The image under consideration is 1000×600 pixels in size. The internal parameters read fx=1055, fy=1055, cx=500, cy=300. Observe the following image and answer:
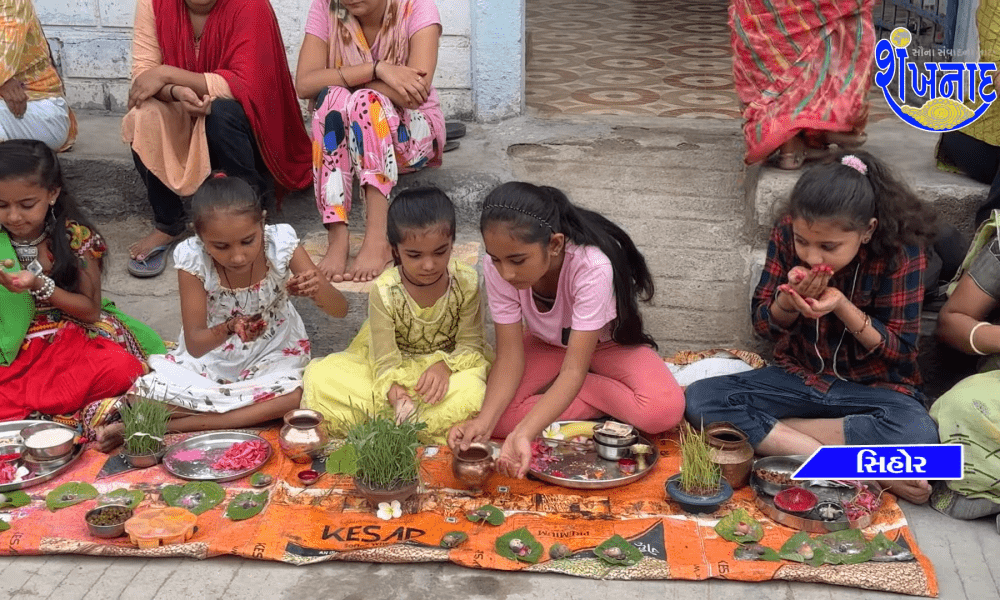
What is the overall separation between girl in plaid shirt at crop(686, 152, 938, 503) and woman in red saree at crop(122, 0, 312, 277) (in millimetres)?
2074

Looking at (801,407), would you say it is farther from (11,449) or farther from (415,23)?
(11,449)

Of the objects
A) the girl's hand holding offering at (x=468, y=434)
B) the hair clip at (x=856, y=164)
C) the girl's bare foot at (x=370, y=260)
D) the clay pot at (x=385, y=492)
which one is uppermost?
the hair clip at (x=856, y=164)

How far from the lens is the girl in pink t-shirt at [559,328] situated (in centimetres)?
301

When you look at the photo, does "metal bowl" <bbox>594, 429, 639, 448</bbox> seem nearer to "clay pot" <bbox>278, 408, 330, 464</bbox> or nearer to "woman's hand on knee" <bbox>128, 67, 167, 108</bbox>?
"clay pot" <bbox>278, 408, 330, 464</bbox>

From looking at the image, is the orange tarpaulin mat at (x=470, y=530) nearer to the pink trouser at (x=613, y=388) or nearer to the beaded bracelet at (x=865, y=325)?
the pink trouser at (x=613, y=388)

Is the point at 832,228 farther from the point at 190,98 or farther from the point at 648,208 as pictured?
the point at 190,98

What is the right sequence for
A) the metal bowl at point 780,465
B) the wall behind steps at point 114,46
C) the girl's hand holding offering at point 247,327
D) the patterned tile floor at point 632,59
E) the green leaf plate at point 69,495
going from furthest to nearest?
the patterned tile floor at point 632,59, the wall behind steps at point 114,46, the girl's hand holding offering at point 247,327, the metal bowl at point 780,465, the green leaf plate at point 69,495

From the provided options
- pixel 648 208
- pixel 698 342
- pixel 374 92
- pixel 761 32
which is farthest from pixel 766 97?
pixel 374 92

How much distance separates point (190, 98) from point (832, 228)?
2456 millimetres

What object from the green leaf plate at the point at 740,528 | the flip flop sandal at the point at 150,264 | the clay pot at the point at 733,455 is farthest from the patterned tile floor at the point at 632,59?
the green leaf plate at the point at 740,528

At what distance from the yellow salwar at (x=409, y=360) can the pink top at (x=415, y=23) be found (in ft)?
3.30

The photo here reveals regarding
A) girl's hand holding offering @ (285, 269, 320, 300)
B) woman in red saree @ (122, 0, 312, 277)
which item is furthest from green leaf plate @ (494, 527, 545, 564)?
woman in red saree @ (122, 0, 312, 277)

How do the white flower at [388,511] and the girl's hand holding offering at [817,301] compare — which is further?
the girl's hand holding offering at [817,301]

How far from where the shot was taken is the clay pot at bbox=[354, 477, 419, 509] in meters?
2.90
